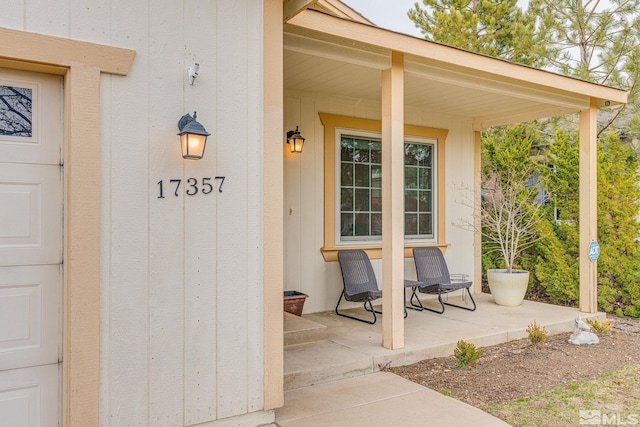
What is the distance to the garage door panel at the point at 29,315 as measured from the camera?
2.22 metres

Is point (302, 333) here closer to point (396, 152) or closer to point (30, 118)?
point (396, 152)

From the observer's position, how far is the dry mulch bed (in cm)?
338

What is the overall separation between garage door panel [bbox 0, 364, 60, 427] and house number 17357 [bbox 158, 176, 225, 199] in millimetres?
1011

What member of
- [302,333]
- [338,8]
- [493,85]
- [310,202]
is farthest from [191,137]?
[338,8]

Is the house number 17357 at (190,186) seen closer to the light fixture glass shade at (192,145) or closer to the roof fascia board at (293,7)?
the light fixture glass shade at (192,145)

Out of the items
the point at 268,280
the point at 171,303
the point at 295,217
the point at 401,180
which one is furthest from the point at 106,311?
the point at 295,217

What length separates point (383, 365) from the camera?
12.2 ft

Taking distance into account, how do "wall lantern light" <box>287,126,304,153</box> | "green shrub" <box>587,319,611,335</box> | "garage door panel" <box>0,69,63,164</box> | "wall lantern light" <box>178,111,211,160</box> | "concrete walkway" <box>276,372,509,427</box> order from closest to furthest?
"garage door panel" <box>0,69,63,164</box>
"wall lantern light" <box>178,111,211,160</box>
"concrete walkway" <box>276,372,509,427</box>
"green shrub" <box>587,319,611,335</box>
"wall lantern light" <box>287,126,304,153</box>

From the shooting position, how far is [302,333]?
13.0 ft

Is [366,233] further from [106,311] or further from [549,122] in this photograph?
[549,122]

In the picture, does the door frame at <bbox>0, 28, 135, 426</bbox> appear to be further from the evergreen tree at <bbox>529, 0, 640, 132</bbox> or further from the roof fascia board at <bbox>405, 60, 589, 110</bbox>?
the evergreen tree at <bbox>529, 0, 640, 132</bbox>

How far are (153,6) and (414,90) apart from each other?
332 centimetres
